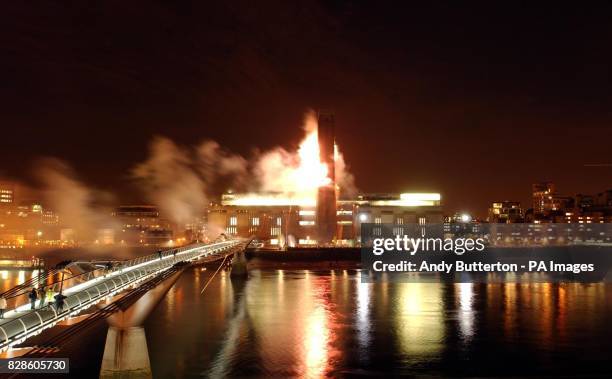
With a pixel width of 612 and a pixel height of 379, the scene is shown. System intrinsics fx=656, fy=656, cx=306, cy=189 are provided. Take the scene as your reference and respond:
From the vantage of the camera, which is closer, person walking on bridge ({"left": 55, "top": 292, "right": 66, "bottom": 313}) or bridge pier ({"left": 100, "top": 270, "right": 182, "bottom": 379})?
person walking on bridge ({"left": 55, "top": 292, "right": 66, "bottom": 313})

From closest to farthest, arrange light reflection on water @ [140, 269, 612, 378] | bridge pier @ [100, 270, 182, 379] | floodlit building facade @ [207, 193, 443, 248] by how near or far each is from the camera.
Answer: bridge pier @ [100, 270, 182, 379] < light reflection on water @ [140, 269, 612, 378] < floodlit building facade @ [207, 193, 443, 248]

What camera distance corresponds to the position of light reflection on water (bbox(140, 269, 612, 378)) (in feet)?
75.2

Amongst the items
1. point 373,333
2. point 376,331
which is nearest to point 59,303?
point 373,333

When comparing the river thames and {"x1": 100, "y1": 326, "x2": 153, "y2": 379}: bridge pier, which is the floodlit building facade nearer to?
the river thames

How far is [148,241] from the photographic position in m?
130

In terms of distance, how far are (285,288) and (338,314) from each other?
14.0 m

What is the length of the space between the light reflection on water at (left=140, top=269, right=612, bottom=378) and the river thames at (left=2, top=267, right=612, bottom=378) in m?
0.05

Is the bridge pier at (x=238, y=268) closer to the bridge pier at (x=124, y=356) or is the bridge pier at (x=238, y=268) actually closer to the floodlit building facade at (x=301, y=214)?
the bridge pier at (x=124, y=356)

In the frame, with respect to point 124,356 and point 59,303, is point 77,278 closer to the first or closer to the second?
point 124,356

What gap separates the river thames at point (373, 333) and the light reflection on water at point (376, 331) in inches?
2.0

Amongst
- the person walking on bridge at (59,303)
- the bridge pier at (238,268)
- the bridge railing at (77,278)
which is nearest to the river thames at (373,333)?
the bridge railing at (77,278)

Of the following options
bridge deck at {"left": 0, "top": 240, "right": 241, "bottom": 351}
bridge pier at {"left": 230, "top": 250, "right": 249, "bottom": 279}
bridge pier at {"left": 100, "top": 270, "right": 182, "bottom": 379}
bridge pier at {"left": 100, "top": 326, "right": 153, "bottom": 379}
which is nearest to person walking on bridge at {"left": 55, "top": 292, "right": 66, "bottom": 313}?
bridge deck at {"left": 0, "top": 240, "right": 241, "bottom": 351}

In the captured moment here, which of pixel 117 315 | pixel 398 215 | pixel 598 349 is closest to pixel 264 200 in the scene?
pixel 398 215

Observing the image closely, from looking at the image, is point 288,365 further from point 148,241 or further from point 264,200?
point 148,241
